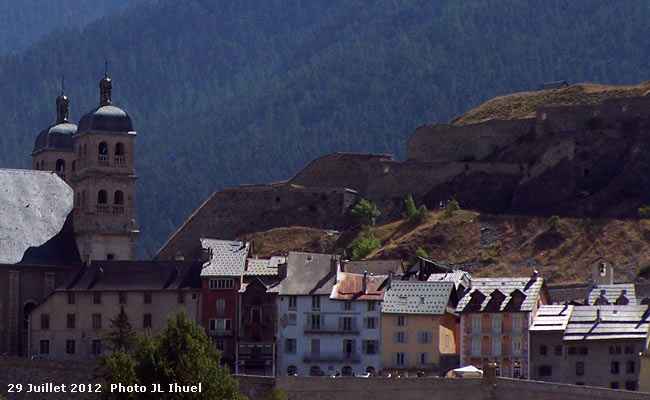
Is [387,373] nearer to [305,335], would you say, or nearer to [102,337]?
[305,335]

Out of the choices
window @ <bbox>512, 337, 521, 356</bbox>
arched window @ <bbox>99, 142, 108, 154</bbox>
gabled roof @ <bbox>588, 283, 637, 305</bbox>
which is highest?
arched window @ <bbox>99, 142, 108, 154</bbox>

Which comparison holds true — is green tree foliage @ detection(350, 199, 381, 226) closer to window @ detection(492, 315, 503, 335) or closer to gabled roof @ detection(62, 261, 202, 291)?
gabled roof @ detection(62, 261, 202, 291)

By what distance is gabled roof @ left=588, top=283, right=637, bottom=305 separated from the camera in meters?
112

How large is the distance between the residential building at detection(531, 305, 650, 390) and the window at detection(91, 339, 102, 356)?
2316cm

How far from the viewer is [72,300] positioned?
11388 centimetres

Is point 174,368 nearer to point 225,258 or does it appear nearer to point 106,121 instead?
point 225,258

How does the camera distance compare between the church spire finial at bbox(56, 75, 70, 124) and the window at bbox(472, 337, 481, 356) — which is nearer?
the window at bbox(472, 337, 481, 356)

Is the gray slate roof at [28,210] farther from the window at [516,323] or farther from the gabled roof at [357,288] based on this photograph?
the window at [516,323]

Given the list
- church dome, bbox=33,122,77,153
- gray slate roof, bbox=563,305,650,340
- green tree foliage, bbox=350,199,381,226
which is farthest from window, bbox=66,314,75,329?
green tree foliage, bbox=350,199,381,226

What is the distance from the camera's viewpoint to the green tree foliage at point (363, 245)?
14562cm

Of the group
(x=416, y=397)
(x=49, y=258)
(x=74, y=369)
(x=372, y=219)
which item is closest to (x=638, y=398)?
(x=416, y=397)

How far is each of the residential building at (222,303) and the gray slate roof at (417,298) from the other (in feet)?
27.0

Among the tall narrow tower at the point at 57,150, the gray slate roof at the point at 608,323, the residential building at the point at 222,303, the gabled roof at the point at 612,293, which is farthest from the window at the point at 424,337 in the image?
the tall narrow tower at the point at 57,150

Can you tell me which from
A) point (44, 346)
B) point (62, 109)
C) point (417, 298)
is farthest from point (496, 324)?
point (62, 109)
